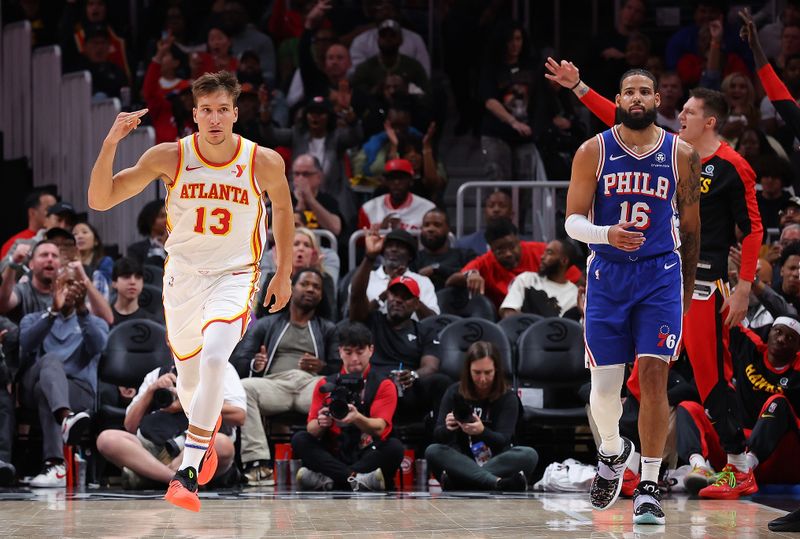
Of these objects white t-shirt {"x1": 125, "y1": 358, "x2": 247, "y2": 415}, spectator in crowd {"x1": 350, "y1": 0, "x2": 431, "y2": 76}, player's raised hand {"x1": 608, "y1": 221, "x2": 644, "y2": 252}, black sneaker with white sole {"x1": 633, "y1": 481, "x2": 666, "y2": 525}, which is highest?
spectator in crowd {"x1": 350, "y1": 0, "x2": 431, "y2": 76}

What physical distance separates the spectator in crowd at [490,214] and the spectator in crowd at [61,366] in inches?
141

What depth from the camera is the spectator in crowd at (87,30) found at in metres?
16.0

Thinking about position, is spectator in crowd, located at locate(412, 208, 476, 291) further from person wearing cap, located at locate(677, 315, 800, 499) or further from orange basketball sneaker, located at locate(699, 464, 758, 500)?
orange basketball sneaker, located at locate(699, 464, 758, 500)

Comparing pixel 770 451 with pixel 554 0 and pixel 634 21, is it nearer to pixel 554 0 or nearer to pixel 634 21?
pixel 634 21

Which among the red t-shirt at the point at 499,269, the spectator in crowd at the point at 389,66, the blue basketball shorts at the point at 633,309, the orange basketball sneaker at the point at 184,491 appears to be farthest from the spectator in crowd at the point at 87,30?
the blue basketball shorts at the point at 633,309

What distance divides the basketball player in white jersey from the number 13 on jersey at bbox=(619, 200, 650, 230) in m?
1.90

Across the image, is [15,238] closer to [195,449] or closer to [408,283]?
[408,283]

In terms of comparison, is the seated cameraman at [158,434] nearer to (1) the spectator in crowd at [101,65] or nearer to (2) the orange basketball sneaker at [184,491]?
(2) the orange basketball sneaker at [184,491]

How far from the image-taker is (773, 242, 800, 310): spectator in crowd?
10.8 metres

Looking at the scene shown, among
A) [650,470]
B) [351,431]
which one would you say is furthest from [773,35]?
[650,470]

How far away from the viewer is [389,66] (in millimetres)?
15195

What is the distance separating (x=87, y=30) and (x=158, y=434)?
730 centimetres

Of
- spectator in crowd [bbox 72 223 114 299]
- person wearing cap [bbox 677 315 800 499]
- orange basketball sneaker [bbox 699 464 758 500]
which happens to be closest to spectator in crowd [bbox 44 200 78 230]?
spectator in crowd [bbox 72 223 114 299]

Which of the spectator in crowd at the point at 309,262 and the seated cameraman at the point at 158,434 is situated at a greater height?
the spectator in crowd at the point at 309,262
